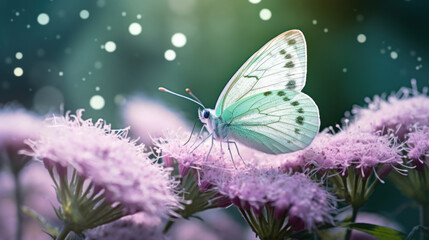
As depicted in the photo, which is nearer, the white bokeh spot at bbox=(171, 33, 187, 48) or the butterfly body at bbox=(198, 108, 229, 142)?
the butterfly body at bbox=(198, 108, 229, 142)

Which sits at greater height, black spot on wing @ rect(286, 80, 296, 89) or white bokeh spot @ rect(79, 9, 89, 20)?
white bokeh spot @ rect(79, 9, 89, 20)

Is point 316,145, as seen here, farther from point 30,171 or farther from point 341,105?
point 341,105

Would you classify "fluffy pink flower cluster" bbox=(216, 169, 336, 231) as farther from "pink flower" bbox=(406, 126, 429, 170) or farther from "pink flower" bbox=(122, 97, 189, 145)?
"pink flower" bbox=(122, 97, 189, 145)

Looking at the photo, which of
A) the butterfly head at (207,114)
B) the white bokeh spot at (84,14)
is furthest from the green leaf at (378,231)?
the white bokeh spot at (84,14)

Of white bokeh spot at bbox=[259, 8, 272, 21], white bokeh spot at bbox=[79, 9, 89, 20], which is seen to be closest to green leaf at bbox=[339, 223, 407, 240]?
white bokeh spot at bbox=[259, 8, 272, 21]

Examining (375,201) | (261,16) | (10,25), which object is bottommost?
(375,201)

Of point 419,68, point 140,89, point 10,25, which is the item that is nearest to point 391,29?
point 419,68

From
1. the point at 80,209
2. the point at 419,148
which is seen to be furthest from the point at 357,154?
the point at 80,209
